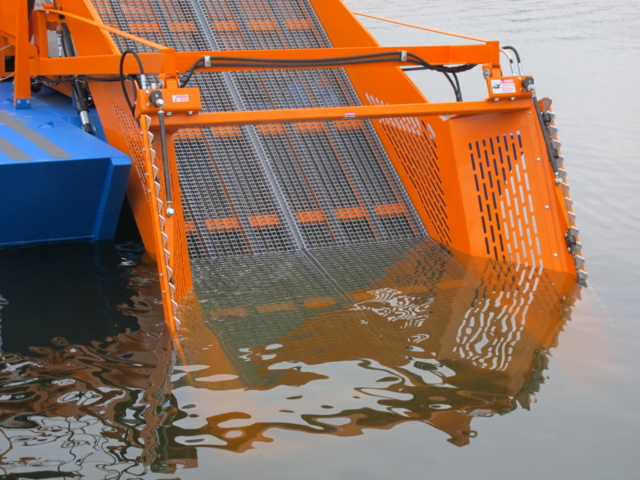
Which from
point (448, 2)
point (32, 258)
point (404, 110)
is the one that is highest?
point (448, 2)

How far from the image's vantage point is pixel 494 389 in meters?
3.32

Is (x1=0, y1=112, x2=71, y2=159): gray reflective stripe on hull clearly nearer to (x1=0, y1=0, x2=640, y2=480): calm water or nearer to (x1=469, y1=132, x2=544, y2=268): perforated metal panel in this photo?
(x1=0, y1=0, x2=640, y2=480): calm water

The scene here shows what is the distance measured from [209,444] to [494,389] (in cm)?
130

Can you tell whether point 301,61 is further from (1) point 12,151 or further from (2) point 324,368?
(1) point 12,151

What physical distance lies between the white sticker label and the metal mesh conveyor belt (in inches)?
53.7

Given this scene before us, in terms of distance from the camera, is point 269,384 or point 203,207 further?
point 203,207

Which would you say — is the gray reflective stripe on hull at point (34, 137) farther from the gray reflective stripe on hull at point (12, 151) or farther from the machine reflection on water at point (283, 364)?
the machine reflection on water at point (283, 364)

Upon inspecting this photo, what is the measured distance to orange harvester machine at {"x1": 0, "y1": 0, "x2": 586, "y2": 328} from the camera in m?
4.20

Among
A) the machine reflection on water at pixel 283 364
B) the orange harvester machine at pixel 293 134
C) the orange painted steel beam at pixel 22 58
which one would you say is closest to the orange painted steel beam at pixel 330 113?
the orange harvester machine at pixel 293 134

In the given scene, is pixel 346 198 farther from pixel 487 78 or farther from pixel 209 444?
pixel 209 444

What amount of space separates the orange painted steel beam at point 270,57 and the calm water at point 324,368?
1.29 m

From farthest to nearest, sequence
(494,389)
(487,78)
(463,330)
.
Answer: (487,78)
(463,330)
(494,389)

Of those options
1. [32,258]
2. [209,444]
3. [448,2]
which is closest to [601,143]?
[32,258]

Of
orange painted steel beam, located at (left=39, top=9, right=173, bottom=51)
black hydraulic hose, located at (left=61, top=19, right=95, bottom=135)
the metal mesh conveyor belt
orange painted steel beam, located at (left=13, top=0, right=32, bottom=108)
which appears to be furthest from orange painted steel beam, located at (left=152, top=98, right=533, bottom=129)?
orange painted steel beam, located at (left=13, top=0, right=32, bottom=108)
